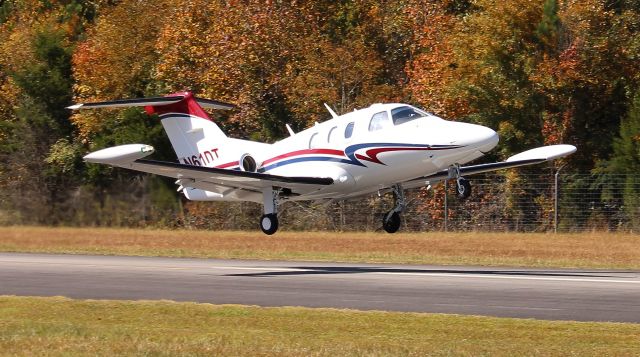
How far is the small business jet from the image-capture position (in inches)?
1029

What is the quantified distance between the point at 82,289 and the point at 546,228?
24049 millimetres

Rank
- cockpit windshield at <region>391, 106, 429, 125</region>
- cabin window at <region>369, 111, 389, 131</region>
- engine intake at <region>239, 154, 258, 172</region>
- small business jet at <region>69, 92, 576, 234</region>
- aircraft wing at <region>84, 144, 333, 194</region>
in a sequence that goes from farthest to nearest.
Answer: engine intake at <region>239, 154, 258, 172</region> → aircraft wing at <region>84, 144, 333, 194</region> → cabin window at <region>369, 111, 389, 131</region> → cockpit windshield at <region>391, 106, 429, 125</region> → small business jet at <region>69, 92, 576, 234</region>

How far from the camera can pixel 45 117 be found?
180 feet

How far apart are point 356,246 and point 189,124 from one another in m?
7.62

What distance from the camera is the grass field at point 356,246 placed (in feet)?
105

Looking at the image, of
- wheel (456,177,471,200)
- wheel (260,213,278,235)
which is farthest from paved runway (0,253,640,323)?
wheel (456,177,471,200)

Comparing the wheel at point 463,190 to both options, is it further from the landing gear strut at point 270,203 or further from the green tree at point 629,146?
the green tree at point 629,146

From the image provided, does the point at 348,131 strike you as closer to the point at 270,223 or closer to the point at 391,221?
the point at 391,221

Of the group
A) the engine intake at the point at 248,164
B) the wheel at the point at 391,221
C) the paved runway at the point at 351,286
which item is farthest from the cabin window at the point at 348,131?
the engine intake at the point at 248,164

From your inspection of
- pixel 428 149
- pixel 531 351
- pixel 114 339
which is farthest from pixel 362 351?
pixel 428 149

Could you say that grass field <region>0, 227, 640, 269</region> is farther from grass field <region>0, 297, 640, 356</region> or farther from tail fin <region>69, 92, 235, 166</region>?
grass field <region>0, 297, 640, 356</region>

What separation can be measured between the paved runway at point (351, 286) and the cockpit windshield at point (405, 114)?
354 cm

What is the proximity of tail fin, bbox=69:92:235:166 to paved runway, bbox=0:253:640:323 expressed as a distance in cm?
435

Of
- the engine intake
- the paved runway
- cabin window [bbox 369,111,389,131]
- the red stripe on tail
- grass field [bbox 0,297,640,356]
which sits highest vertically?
the red stripe on tail
